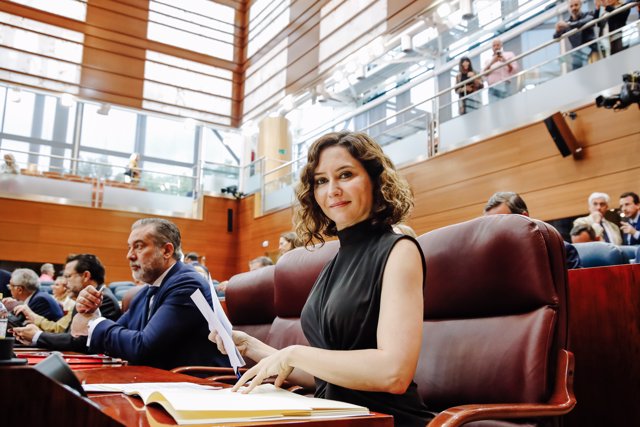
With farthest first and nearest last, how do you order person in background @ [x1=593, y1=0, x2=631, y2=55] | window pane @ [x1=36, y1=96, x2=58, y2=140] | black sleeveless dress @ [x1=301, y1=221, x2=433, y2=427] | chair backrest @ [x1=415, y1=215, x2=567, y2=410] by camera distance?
window pane @ [x1=36, y1=96, x2=58, y2=140]
person in background @ [x1=593, y1=0, x2=631, y2=55]
chair backrest @ [x1=415, y1=215, x2=567, y2=410]
black sleeveless dress @ [x1=301, y1=221, x2=433, y2=427]

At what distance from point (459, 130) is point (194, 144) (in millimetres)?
9158

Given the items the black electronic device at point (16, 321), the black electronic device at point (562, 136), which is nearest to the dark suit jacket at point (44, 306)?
the black electronic device at point (16, 321)

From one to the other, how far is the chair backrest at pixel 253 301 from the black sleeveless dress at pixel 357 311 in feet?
4.28

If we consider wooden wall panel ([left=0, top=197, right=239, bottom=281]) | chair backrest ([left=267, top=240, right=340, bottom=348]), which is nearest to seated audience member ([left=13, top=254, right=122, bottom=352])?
chair backrest ([left=267, top=240, right=340, bottom=348])

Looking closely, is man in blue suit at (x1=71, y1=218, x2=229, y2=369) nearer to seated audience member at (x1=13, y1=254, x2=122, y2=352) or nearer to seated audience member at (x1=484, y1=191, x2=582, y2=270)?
seated audience member at (x1=13, y1=254, x2=122, y2=352)

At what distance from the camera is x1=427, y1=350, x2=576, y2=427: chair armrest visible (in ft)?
3.57

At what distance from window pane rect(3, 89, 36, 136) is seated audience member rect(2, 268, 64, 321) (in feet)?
31.2

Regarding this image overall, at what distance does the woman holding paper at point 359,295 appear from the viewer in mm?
1103

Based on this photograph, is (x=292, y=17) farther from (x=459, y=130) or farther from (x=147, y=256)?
(x=147, y=256)

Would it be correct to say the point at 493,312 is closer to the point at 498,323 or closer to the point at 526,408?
the point at 498,323

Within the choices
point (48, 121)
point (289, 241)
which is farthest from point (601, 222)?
point (48, 121)

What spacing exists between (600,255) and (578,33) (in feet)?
9.63

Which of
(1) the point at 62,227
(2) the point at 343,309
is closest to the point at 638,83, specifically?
(2) the point at 343,309

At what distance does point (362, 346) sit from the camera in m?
1.26
